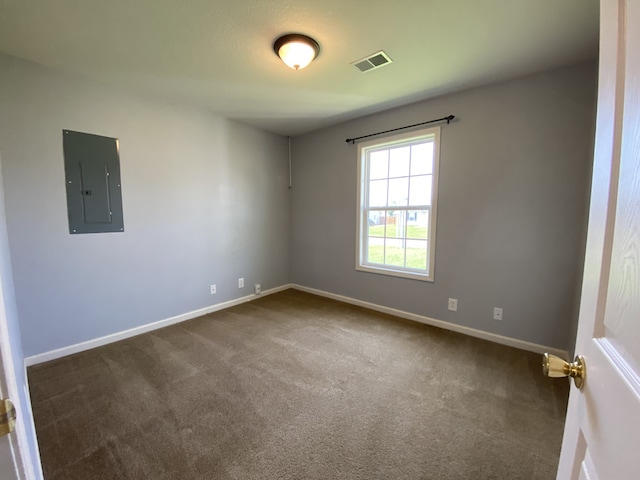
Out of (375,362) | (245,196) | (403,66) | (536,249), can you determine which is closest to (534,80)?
(403,66)

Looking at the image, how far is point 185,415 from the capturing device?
A: 5.44 ft

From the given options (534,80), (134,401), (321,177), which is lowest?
(134,401)

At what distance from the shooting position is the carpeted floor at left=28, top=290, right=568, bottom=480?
1.34 meters

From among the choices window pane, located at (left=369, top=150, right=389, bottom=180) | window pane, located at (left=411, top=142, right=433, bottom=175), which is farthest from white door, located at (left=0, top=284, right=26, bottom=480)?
window pane, located at (left=369, top=150, right=389, bottom=180)

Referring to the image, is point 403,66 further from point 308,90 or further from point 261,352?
point 261,352

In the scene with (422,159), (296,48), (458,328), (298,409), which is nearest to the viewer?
(298,409)

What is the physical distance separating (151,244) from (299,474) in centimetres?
255

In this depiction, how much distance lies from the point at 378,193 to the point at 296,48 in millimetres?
1954

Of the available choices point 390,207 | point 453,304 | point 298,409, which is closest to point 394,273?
point 453,304

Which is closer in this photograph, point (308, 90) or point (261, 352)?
point (261, 352)

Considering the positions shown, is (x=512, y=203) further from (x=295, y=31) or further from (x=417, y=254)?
(x=295, y=31)

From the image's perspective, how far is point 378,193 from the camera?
11.3 ft

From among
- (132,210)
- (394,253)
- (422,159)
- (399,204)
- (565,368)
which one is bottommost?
(394,253)

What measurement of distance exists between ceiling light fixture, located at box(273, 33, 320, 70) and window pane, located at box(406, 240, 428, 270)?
216cm
